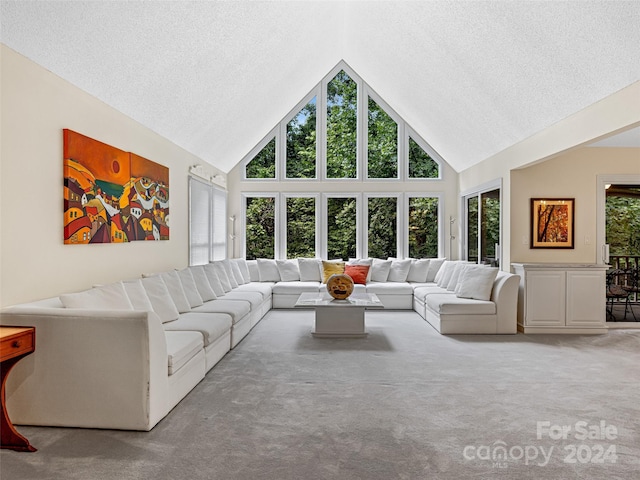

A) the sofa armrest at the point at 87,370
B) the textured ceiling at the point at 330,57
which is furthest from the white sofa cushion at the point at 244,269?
the sofa armrest at the point at 87,370

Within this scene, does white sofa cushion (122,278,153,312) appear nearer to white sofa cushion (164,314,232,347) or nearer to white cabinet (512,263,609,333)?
white sofa cushion (164,314,232,347)

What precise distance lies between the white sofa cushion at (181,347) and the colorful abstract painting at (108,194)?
112 centimetres

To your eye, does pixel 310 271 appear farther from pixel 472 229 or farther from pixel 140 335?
pixel 140 335

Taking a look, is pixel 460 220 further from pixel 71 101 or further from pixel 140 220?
pixel 71 101

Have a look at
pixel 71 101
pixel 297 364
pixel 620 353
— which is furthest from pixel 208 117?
pixel 620 353

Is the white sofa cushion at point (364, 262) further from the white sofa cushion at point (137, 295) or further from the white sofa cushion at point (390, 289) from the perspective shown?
the white sofa cushion at point (137, 295)

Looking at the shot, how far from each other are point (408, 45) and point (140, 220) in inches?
158

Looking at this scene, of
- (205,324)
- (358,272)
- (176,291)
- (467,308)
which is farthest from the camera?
(358,272)

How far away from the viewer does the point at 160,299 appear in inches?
168

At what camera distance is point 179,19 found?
395cm

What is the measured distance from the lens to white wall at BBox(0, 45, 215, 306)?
117 inches

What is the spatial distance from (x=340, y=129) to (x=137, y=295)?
611 centimetres

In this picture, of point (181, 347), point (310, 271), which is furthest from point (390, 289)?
point (181, 347)

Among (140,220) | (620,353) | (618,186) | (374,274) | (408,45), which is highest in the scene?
(408,45)
